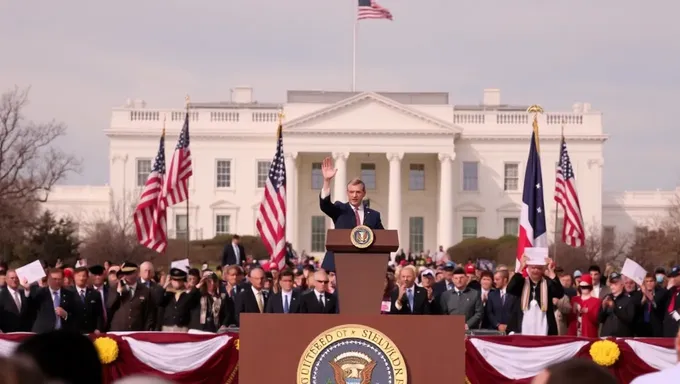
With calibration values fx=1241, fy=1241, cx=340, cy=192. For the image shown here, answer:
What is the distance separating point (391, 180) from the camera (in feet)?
244

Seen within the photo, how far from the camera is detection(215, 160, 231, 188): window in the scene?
76.1 metres

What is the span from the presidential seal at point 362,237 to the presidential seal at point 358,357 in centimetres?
54

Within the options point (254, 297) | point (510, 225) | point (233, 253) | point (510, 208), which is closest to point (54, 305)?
point (254, 297)

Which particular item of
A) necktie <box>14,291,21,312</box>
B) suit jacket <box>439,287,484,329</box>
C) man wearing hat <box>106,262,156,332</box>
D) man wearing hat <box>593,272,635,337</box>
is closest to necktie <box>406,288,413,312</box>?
suit jacket <box>439,287,484,329</box>

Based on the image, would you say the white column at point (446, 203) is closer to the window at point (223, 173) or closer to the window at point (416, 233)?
the window at point (416, 233)

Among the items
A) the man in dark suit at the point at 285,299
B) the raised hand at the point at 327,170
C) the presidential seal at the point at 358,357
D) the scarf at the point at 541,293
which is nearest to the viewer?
the presidential seal at the point at 358,357

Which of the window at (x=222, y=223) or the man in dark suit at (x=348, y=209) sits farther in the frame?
the window at (x=222, y=223)

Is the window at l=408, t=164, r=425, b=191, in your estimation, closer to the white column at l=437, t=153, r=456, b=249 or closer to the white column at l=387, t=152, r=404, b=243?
the white column at l=437, t=153, r=456, b=249

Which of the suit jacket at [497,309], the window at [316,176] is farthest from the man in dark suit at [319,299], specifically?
the window at [316,176]

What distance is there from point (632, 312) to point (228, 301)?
5279 mm

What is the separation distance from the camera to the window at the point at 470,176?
7662 centimetres

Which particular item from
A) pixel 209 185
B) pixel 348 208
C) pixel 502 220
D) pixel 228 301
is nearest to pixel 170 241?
pixel 209 185

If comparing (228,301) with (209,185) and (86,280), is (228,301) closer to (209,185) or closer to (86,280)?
(86,280)

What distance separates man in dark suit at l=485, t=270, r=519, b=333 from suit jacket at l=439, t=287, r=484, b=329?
132 mm
